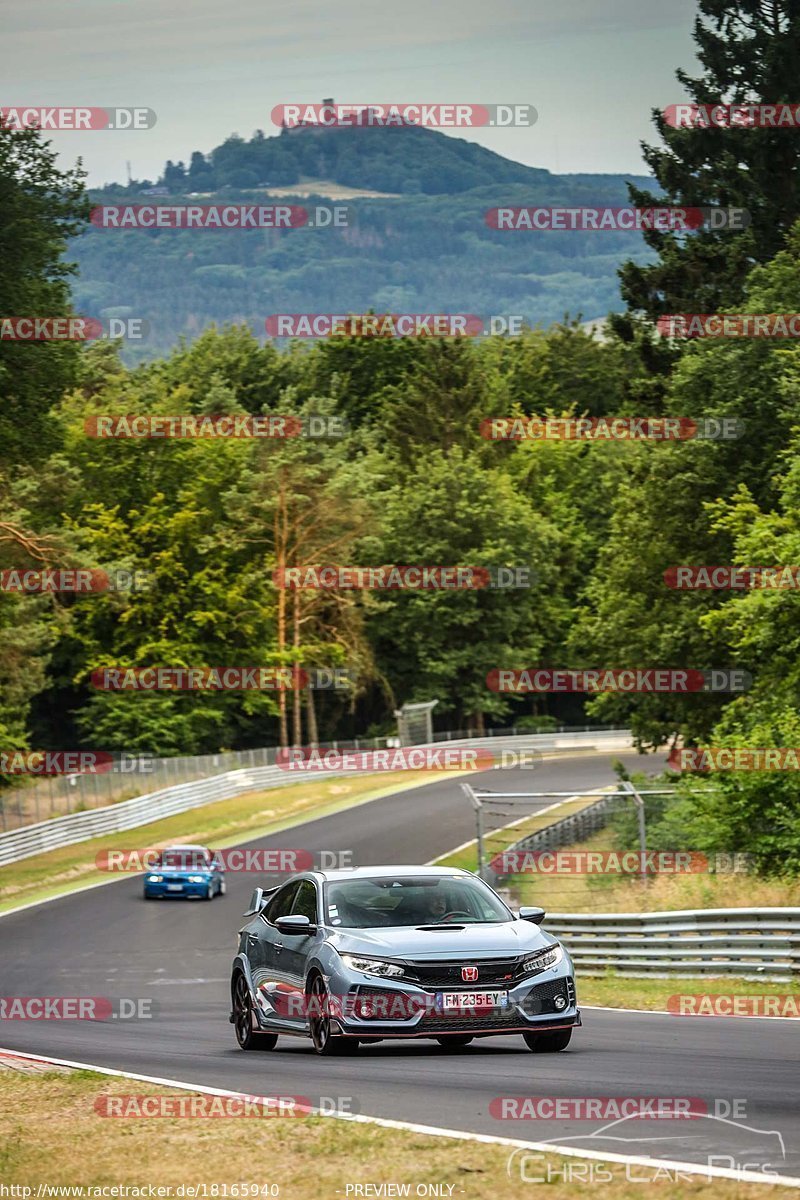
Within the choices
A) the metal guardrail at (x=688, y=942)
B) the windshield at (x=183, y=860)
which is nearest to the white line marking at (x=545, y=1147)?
the metal guardrail at (x=688, y=942)

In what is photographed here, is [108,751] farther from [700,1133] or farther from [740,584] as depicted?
[700,1133]

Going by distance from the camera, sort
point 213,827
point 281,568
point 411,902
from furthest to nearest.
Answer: point 281,568 < point 213,827 < point 411,902

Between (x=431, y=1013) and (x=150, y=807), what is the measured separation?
5169 centimetres

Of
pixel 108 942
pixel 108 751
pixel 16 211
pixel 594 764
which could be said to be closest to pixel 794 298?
pixel 16 211

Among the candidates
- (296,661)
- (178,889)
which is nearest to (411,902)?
(178,889)

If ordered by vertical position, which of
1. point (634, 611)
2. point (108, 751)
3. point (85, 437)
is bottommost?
point (108, 751)

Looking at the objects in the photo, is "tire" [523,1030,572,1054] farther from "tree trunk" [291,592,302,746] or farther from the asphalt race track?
"tree trunk" [291,592,302,746]

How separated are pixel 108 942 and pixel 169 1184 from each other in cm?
2763

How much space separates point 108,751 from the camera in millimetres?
81938

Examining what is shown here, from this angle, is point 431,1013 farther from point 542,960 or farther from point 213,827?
point 213,827

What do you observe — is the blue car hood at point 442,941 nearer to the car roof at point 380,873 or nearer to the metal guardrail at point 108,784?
the car roof at point 380,873

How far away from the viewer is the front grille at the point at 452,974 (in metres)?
12.8

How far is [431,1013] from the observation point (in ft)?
41.9

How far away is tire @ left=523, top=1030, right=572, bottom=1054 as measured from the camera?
518 inches
